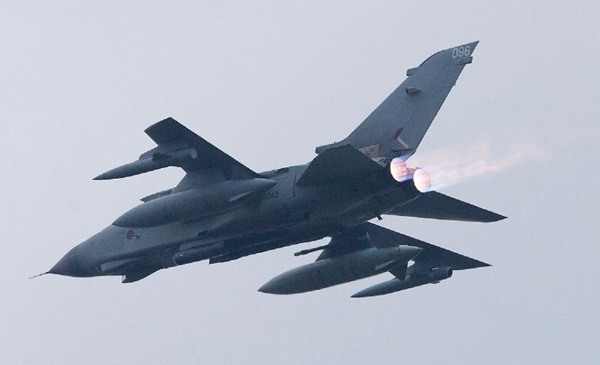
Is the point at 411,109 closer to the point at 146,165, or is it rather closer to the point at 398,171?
the point at 398,171

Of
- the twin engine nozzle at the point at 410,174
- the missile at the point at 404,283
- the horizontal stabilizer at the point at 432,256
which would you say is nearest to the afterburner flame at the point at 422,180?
the twin engine nozzle at the point at 410,174

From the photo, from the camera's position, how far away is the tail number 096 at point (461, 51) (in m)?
40.1

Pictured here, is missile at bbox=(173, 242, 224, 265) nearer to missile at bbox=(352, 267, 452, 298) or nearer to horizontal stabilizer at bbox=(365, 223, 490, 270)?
horizontal stabilizer at bbox=(365, 223, 490, 270)

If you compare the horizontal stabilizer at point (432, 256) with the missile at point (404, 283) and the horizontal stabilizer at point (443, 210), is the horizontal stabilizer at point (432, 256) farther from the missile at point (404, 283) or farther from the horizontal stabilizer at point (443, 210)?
the horizontal stabilizer at point (443, 210)

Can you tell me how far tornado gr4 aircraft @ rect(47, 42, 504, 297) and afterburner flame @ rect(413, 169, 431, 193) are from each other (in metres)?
0.02

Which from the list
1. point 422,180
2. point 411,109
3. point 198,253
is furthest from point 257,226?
point 411,109

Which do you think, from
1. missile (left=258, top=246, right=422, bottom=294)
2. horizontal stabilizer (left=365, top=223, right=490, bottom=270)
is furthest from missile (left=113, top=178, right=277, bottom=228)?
horizontal stabilizer (left=365, top=223, right=490, bottom=270)

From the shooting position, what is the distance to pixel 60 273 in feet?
146

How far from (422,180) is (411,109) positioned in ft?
6.88

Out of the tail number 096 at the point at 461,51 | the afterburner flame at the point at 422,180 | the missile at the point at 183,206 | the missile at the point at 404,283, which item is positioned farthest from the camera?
the missile at the point at 404,283

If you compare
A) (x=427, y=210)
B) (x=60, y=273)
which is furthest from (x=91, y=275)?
(x=427, y=210)

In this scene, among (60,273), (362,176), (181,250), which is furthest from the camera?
(60,273)

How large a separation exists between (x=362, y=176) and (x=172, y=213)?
16.3 ft

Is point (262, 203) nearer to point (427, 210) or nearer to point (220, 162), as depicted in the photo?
point (220, 162)
